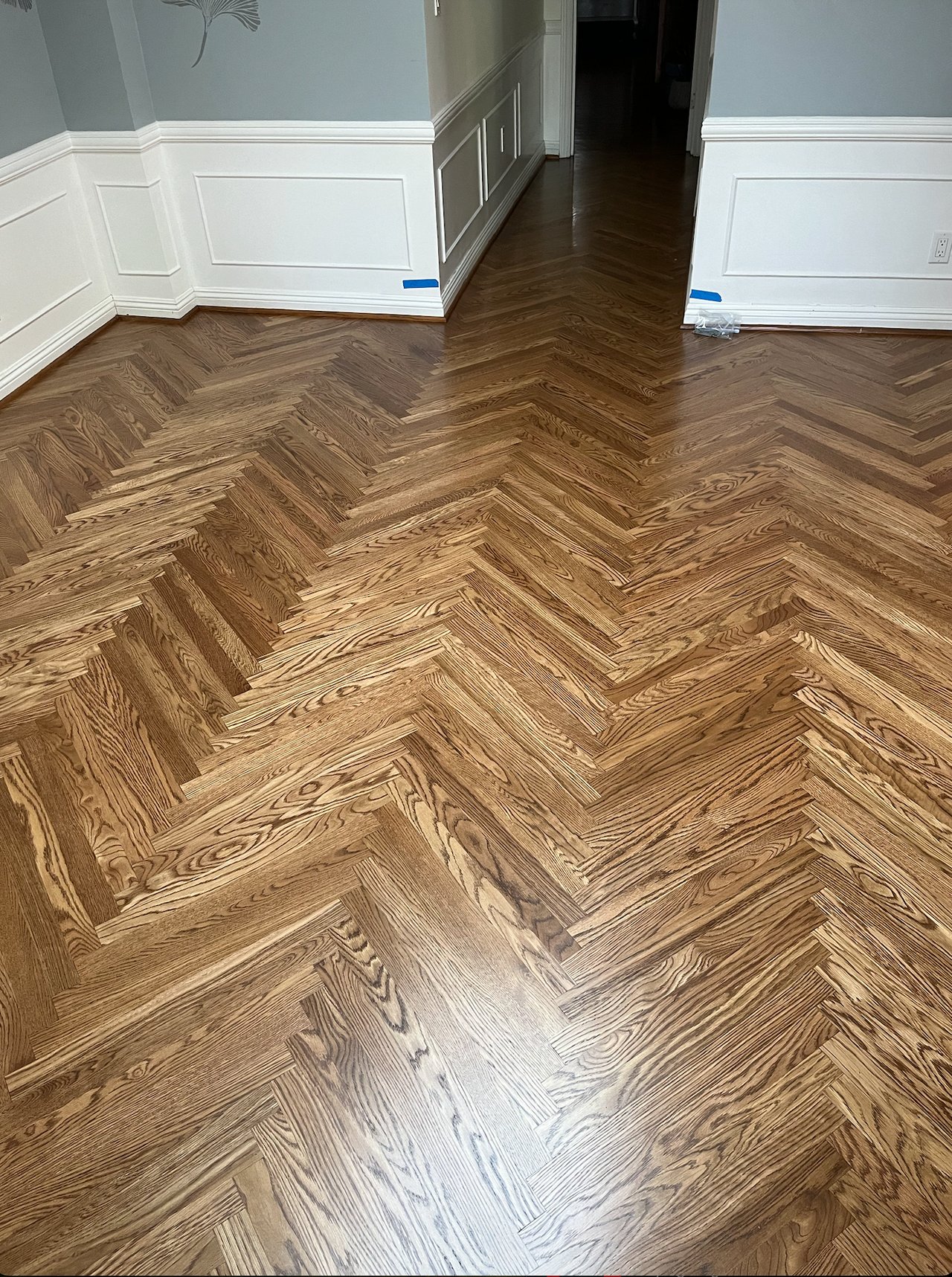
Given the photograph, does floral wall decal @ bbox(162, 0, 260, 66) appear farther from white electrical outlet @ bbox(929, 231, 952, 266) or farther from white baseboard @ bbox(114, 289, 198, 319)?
white electrical outlet @ bbox(929, 231, 952, 266)

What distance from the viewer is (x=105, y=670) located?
7.87 feet

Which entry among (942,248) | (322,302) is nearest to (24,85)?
(322,302)

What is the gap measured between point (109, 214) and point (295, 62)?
3.41 ft

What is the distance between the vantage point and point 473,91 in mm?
4344

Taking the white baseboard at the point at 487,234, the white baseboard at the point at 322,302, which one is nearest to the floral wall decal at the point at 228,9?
the white baseboard at the point at 322,302

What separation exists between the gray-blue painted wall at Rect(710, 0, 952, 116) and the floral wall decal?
175 centimetres

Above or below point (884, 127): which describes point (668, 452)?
below

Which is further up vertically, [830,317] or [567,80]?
[567,80]

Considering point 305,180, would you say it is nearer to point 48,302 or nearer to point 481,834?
point 48,302

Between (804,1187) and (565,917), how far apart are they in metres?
0.56

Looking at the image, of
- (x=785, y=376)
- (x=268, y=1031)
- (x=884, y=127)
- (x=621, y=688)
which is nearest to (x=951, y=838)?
(x=621, y=688)

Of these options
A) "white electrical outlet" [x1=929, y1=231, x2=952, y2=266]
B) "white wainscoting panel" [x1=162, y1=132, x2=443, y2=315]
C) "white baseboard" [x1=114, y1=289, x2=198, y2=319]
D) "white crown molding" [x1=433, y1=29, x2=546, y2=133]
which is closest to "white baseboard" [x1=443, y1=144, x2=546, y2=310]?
"white wainscoting panel" [x1=162, y1=132, x2=443, y2=315]

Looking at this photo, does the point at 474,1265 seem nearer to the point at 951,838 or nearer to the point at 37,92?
the point at 951,838

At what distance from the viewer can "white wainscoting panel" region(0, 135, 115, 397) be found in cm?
362
